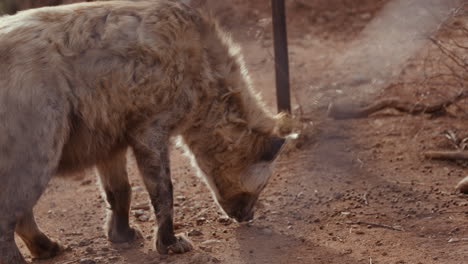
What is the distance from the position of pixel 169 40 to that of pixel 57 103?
2.77 ft

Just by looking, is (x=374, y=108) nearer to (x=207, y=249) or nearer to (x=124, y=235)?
(x=207, y=249)

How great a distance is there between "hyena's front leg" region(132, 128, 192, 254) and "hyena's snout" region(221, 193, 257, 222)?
19.8 inches

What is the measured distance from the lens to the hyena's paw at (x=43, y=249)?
5.27 metres

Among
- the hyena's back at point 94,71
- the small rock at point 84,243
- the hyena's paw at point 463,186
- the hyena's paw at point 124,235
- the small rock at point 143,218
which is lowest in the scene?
the small rock at point 143,218

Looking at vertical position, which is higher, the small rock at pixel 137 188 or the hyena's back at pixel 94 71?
the hyena's back at pixel 94 71

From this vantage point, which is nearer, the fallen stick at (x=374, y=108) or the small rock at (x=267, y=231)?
the small rock at (x=267, y=231)

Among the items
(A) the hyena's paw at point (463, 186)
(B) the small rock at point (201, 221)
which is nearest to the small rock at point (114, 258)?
(B) the small rock at point (201, 221)

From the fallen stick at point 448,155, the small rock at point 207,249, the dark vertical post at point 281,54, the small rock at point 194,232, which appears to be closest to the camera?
the small rock at point 207,249

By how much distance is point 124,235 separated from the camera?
18.0 ft

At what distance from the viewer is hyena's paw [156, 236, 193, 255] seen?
5.09 metres

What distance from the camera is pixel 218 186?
5496 millimetres

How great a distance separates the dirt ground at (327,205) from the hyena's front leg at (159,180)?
0.31 feet

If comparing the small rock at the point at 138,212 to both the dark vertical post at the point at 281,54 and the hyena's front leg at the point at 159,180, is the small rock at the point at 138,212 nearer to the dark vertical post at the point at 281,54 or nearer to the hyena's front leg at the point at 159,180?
the hyena's front leg at the point at 159,180

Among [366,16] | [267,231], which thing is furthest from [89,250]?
[366,16]
